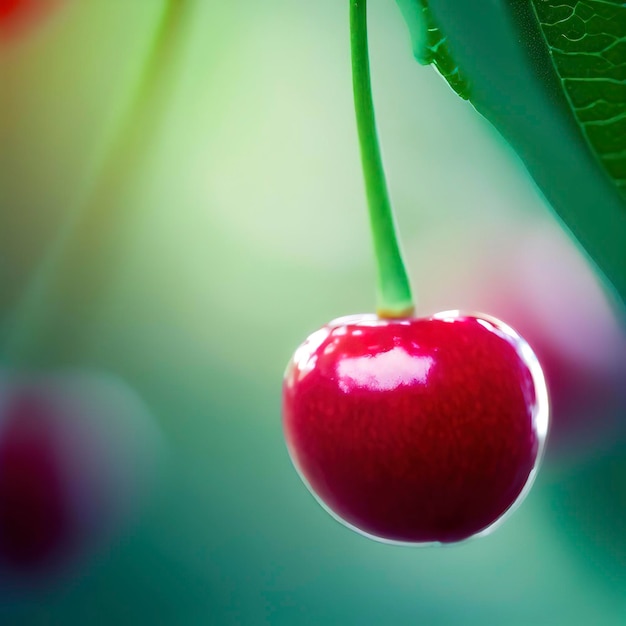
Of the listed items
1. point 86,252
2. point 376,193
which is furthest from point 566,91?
point 86,252

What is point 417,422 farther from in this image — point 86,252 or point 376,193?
point 86,252

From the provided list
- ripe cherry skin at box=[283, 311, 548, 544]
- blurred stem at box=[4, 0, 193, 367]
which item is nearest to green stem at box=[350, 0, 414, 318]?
ripe cherry skin at box=[283, 311, 548, 544]

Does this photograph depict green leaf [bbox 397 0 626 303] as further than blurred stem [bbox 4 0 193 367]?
No

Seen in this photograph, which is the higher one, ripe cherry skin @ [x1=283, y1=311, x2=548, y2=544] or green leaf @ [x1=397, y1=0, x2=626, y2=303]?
green leaf @ [x1=397, y1=0, x2=626, y2=303]

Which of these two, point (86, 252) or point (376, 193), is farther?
point (86, 252)

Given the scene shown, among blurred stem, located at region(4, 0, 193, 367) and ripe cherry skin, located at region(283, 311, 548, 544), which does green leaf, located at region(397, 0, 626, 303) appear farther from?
blurred stem, located at region(4, 0, 193, 367)

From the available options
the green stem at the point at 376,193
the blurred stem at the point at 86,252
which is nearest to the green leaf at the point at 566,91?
the green stem at the point at 376,193

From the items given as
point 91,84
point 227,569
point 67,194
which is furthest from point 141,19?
point 227,569
